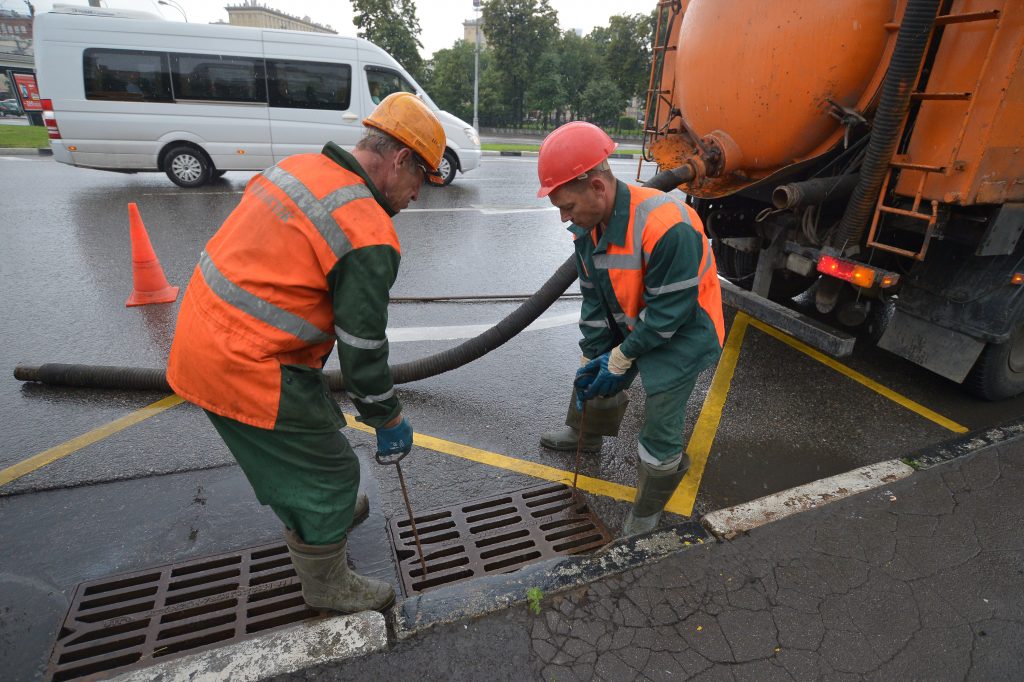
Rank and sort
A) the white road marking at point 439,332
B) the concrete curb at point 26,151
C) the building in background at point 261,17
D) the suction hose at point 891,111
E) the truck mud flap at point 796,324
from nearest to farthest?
the suction hose at point 891,111, the truck mud flap at point 796,324, the white road marking at point 439,332, the concrete curb at point 26,151, the building in background at point 261,17

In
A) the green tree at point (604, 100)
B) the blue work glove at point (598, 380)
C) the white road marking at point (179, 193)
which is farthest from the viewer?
the green tree at point (604, 100)

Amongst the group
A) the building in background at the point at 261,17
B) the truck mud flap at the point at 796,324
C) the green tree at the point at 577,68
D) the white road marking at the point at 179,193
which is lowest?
the white road marking at the point at 179,193

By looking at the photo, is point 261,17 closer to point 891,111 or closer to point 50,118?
point 50,118

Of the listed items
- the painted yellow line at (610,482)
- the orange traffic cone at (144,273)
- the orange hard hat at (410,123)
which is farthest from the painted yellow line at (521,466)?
the orange traffic cone at (144,273)

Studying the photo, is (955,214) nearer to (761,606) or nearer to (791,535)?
(791,535)

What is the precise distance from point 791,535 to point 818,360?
2.29 metres

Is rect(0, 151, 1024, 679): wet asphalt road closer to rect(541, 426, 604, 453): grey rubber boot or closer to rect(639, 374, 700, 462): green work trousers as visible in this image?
rect(541, 426, 604, 453): grey rubber boot

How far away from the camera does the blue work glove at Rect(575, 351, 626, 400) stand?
2.44m

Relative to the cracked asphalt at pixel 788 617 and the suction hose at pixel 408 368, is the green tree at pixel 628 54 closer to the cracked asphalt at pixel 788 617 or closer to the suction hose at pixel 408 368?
the suction hose at pixel 408 368

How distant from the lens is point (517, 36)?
118ft

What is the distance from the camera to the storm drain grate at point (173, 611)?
1942mm

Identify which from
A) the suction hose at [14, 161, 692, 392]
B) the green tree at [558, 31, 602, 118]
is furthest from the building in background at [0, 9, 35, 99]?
the suction hose at [14, 161, 692, 392]

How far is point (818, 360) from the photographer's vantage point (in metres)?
4.32

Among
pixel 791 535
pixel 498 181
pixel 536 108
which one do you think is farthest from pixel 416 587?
pixel 536 108
